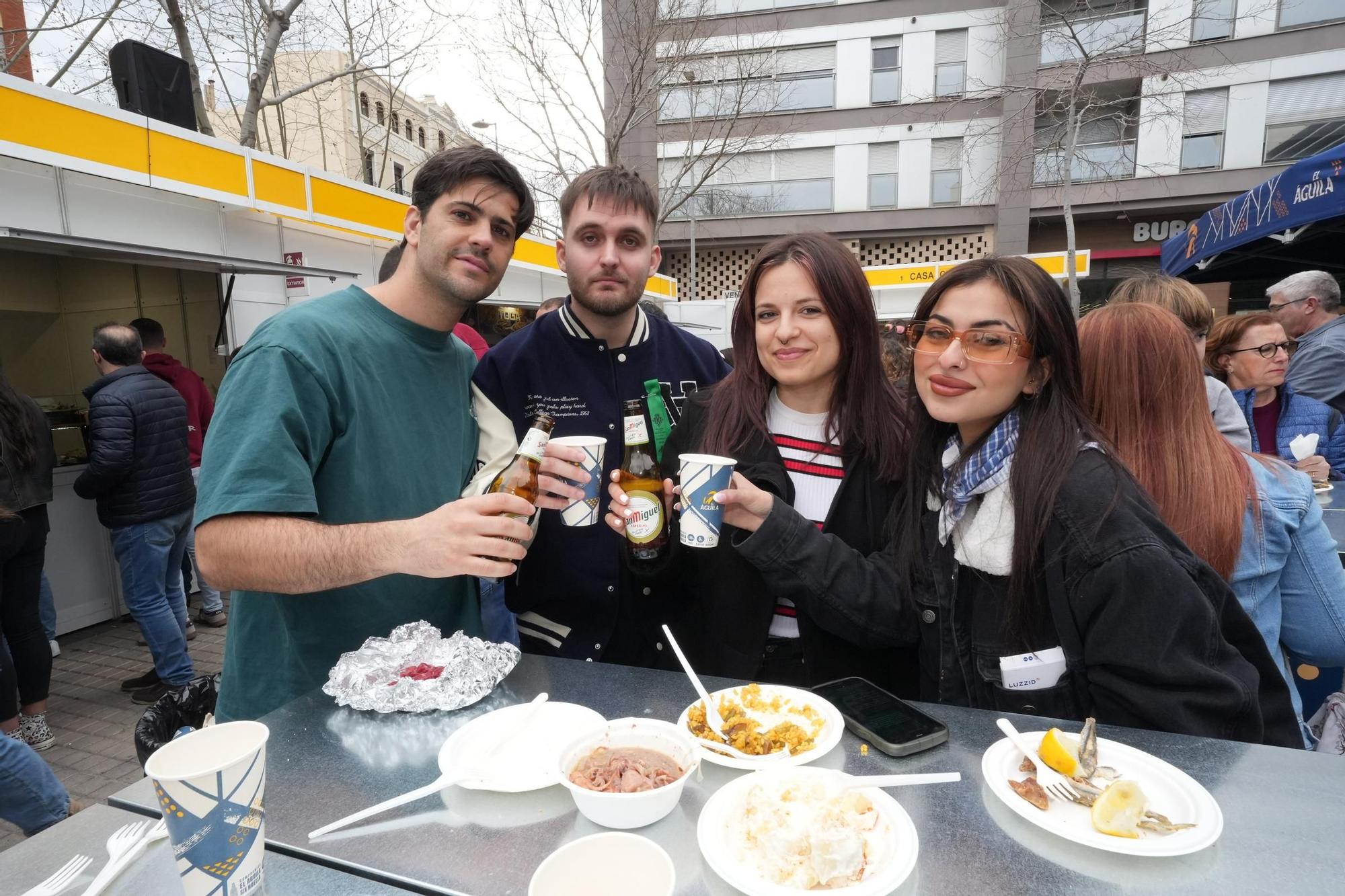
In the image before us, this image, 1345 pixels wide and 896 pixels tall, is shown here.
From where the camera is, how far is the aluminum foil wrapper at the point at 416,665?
63.4 inches

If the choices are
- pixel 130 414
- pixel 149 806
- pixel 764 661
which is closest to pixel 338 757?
pixel 149 806

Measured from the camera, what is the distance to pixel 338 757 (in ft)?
4.72

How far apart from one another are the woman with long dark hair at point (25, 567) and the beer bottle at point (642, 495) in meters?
3.86

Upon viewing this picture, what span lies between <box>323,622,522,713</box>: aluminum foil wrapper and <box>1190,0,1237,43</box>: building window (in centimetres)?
2359

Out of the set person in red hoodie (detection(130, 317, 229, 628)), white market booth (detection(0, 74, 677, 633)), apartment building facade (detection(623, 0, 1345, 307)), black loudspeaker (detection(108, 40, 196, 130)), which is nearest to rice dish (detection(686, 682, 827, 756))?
white market booth (detection(0, 74, 677, 633))

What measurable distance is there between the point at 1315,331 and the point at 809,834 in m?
6.56

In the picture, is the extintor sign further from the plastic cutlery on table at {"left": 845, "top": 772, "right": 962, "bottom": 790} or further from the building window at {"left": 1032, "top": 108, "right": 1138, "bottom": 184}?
the building window at {"left": 1032, "top": 108, "right": 1138, "bottom": 184}

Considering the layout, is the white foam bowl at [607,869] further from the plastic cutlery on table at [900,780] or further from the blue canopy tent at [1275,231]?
the blue canopy tent at [1275,231]

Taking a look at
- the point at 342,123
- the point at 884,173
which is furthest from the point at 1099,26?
the point at 342,123

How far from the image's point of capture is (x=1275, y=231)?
17.0 ft

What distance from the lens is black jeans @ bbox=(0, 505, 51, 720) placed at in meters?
3.87

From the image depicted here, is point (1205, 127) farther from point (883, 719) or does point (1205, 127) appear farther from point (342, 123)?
point (342, 123)

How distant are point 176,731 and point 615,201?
2464mm

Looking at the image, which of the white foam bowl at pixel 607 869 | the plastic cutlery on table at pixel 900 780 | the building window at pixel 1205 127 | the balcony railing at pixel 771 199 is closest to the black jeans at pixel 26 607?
the white foam bowl at pixel 607 869
